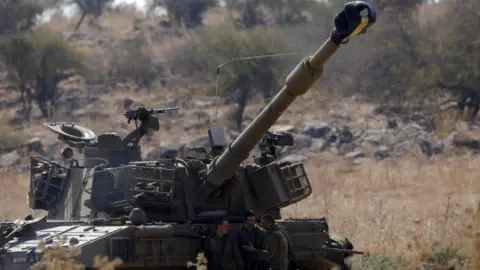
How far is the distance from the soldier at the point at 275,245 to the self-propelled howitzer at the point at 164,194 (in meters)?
0.70

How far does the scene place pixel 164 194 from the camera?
15383 mm

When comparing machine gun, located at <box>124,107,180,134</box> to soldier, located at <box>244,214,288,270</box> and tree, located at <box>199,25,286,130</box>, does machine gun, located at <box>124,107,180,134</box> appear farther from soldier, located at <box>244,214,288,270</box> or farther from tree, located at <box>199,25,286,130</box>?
tree, located at <box>199,25,286,130</box>

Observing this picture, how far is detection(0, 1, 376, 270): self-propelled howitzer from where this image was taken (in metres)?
14.0

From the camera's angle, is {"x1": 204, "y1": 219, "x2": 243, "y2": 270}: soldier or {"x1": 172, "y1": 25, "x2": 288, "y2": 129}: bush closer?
{"x1": 204, "y1": 219, "x2": 243, "y2": 270}: soldier

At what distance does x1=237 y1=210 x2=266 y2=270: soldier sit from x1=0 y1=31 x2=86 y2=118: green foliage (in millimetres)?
32169

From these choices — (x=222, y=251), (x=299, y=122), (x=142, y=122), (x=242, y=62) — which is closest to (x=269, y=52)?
(x=242, y=62)

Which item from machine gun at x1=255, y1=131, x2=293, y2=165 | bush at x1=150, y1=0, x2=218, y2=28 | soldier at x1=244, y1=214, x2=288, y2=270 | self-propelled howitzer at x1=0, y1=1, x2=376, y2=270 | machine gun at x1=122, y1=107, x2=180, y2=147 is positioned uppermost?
bush at x1=150, y1=0, x2=218, y2=28

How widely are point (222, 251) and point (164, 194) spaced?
3.49ft

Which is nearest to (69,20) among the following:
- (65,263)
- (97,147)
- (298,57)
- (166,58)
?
(166,58)

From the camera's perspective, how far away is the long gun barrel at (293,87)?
13109mm

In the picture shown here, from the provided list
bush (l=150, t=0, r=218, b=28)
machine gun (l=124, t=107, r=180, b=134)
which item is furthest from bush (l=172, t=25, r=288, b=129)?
machine gun (l=124, t=107, r=180, b=134)

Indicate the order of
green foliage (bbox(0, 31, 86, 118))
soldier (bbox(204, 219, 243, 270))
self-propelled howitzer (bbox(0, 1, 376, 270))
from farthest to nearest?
1. green foliage (bbox(0, 31, 86, 118))
2. soldier (bbox(204, 219, 243, 270))
3. self-propelled howitzer (bbox(0, 1, 376, 270))

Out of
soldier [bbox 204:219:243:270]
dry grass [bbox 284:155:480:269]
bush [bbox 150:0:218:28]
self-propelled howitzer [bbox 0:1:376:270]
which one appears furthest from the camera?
bush [bbox 150:0:218:28]

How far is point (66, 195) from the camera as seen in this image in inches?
671
